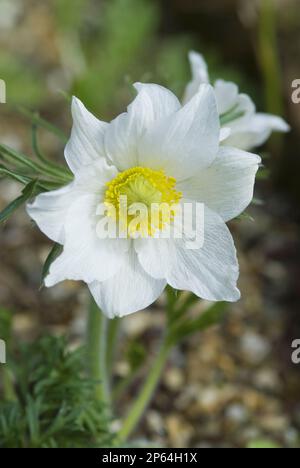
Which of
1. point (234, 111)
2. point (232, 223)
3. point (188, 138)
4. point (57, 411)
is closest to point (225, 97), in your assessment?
point (234, 111)

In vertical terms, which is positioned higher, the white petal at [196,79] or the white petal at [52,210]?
the white petal at [196,79]

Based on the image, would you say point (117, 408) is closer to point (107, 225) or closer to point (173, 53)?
point (107, 225)

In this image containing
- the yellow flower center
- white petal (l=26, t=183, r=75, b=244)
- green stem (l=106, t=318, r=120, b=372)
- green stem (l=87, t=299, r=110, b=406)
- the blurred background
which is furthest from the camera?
the blurred background

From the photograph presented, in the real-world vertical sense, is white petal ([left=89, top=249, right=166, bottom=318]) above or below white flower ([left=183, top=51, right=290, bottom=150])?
below

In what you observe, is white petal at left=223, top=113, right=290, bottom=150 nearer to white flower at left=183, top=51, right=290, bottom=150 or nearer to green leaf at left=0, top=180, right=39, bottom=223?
white flower at left=183, top=51, right=290, bottom=150

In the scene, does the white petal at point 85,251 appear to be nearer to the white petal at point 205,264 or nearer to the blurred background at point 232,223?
the white petal at point 205,264

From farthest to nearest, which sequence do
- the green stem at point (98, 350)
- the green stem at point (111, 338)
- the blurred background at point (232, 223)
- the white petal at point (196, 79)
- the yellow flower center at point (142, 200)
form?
1. the blurred background at point (232, 223)
2. the green stem at point (111, 338)
3. the green stem at point (98, 350)
4. the white petal at point (196, 79)
5. the yellow flower center at point (142, 200)

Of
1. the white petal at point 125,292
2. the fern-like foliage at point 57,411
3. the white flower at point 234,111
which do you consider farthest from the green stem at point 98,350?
the white flower at point 234,111

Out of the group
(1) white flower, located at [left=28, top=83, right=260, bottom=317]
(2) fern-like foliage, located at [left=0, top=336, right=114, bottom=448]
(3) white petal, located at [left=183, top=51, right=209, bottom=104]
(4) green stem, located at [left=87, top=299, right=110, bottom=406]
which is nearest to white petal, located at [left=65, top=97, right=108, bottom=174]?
(1) white flower, located at [left=28, top=83, right=260, bottom=317]

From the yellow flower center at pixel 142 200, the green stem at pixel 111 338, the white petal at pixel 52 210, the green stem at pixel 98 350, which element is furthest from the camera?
the green stem at pixel 111 338
